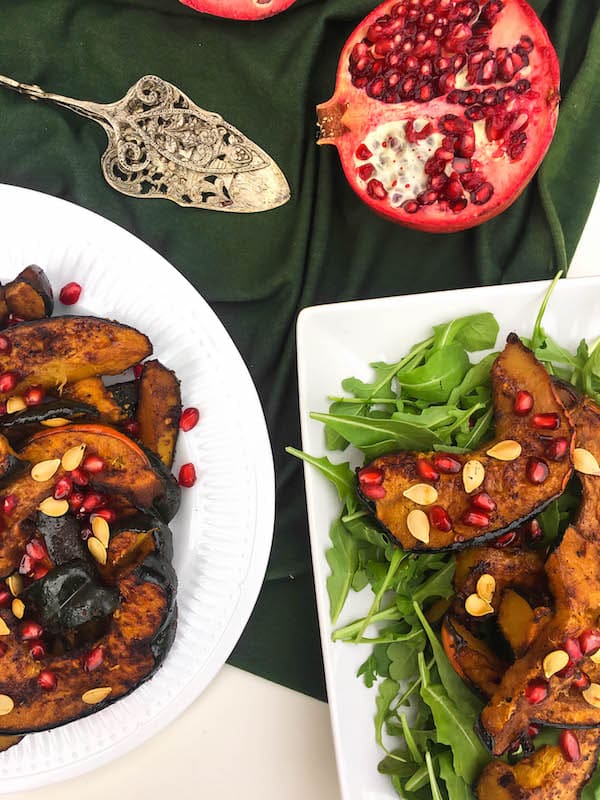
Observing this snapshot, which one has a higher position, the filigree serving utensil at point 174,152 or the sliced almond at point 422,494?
the filigree serving utensil at point 174,152

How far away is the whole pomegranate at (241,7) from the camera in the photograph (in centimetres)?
146

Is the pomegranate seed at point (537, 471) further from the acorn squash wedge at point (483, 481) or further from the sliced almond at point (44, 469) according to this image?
the sliced almond at point (44, 469)

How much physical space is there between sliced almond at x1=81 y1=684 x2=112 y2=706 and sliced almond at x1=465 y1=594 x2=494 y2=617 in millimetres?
657

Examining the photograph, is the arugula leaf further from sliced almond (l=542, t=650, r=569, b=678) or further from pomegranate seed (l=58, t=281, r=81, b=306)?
pomegranate seed (l=58, t=281, r=81, b=306)

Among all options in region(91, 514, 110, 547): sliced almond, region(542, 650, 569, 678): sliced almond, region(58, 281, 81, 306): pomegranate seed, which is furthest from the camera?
region(58, 281, 81, 306): pomegranate seed

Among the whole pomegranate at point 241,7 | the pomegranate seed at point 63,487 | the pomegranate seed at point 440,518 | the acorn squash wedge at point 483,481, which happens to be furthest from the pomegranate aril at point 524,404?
the whole pomegranate at point 241,7

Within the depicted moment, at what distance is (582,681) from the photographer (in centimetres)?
128

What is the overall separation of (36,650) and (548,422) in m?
0.98

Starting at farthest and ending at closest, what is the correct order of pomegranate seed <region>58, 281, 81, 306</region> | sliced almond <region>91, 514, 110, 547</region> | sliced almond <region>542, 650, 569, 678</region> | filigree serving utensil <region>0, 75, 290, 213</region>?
filigree serving utensil <region>0, 75, 290, 213</region> < pomegranate seed <region>58, 281, 81, 306</region> < sliced almond <region>91, 514, 110, 547</region> < sliced almond <region>542, 650, 569, 678</region>

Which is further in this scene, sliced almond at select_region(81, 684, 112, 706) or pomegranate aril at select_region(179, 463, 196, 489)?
pomegranate aril at select_region(179, 463, 196, 489)

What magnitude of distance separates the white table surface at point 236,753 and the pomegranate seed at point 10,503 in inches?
25.2

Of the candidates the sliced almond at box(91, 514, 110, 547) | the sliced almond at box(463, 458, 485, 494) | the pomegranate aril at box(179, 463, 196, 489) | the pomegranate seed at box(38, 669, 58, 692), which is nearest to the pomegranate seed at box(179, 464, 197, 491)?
the pomegranate aril at box(179, 463, 196, 489)

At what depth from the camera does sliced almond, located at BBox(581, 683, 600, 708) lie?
1.28 meters

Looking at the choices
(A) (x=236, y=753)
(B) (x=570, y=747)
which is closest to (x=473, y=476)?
(B) (x=570, y=747)
